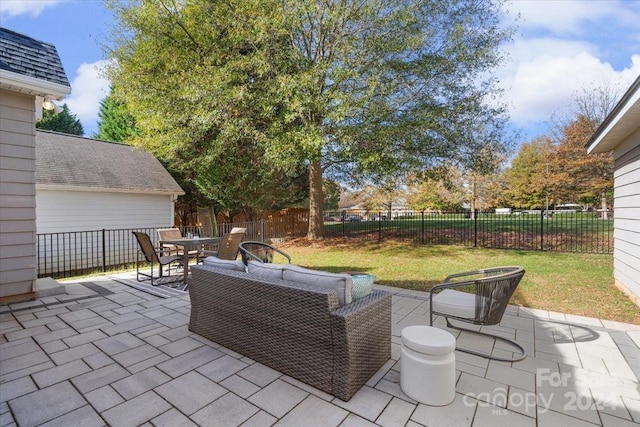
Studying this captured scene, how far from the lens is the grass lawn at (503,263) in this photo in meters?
4.44

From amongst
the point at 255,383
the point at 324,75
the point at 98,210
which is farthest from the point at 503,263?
the point at 98,210

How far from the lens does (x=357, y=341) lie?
2.26 meters

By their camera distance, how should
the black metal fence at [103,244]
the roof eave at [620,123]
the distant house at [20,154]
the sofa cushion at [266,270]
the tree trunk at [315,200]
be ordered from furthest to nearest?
the tree trunk at [315,200] < the black metal fence at [103,244] < the distant house at [20,154] < the roof eave at [620,123] < the sofa cushion at [266,270]

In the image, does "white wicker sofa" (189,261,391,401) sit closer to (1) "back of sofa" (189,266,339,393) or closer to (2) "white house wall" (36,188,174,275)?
(1) "back of sofa" (189,266,339,393)

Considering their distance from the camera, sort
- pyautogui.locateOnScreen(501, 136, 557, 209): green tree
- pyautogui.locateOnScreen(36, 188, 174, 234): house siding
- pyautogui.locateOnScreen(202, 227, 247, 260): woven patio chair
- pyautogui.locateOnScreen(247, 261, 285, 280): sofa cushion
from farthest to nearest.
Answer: pyautogui.locateOnScreen(501, 136, 557, 209): green tree
pyautogui.locateOnScreen(36, 188, 174, 234): house siding
pyautogui.locateOnScreen(202, 227, 247, 260): woven patio chair
pyautogui.locateOnScreen(247, 261, 285, 280): sofa cushion

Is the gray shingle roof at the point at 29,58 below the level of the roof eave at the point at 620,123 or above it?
above

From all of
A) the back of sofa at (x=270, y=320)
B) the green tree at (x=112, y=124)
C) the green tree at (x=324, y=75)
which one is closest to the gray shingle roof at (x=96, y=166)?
the green tree at (x=324, y=75)

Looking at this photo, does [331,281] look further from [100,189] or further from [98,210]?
[98,210]

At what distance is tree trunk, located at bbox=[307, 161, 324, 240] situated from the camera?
424 inches

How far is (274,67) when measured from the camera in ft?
26.1

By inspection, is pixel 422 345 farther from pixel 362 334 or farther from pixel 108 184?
pixel 108 184

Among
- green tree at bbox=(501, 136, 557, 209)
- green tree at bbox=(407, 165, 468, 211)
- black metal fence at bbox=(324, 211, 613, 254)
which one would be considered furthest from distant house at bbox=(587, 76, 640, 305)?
green tree at bbox=(501, 136, 557, 209)

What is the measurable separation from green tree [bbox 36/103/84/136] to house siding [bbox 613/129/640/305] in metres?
25.8

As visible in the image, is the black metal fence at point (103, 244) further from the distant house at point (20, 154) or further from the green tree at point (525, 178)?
the green tree at point (525, 178)
